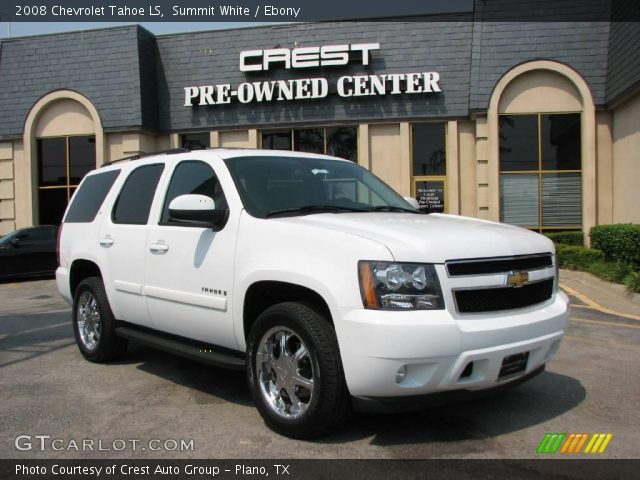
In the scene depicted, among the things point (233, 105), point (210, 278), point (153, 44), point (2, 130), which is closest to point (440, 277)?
point (210, 278)

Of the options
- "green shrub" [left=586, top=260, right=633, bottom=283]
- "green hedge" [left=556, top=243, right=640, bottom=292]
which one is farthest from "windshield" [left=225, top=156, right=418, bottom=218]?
"green shrub" [left=586, top=260, right=633, bottom=283]

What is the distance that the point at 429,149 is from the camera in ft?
56.5

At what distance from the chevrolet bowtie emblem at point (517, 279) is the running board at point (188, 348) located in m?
1.87

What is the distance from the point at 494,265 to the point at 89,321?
4.22 m

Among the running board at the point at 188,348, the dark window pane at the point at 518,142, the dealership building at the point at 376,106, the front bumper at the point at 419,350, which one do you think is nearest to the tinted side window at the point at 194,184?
the running board at the point at 188,348

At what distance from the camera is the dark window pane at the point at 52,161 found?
1925 centimetres

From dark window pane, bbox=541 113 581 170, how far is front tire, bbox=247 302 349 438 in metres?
14.5

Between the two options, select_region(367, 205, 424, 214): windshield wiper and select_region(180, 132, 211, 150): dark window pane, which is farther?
select_region(180, 132, 211, 150): dark window pane

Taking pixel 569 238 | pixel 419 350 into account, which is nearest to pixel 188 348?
pixel 419 350

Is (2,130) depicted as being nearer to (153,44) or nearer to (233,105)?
(153,44)

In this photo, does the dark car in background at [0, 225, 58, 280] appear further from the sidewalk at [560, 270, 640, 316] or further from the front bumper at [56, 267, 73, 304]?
the sidewalk at [560, 270, 640, 316]

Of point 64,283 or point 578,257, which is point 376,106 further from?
point 64,283

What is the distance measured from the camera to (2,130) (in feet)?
63.2

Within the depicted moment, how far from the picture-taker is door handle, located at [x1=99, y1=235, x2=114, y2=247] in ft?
17.7
